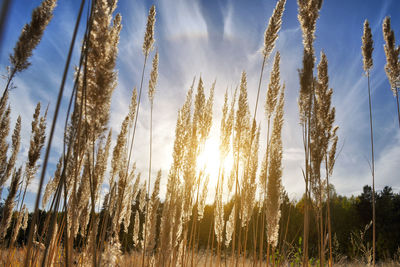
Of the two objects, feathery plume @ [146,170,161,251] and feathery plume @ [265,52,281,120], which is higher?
feathery plume @ [265,52,281,120]

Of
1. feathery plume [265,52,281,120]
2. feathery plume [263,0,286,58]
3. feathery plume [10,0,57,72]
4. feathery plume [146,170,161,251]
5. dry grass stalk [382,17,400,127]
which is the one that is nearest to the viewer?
feathery plume [10,0,57,72]

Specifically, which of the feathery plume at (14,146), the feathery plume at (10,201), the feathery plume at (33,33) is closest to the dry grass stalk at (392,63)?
the feathery plume at (33,33)

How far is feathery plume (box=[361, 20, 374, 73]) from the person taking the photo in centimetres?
349

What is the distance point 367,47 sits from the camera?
11.5 feet

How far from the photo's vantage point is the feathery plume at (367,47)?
3.49m

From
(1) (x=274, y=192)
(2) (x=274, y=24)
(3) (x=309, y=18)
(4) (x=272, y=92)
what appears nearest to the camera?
(3) (x=309, y=18)

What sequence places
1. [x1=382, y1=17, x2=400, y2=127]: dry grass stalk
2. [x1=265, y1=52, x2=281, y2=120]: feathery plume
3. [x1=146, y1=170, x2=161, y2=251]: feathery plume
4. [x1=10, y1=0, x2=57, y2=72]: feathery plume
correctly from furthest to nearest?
[x1=382, y1=17, x2=400, y2=127]: dry grass stalk → [x1=265, y1=52, x2=281, y2=120]: feathery plume → [x1=146, y1=170, x2=161, y2=251]: feathery plume → [x1=10, y1=0, x2=57, y2=72]: feathery plume

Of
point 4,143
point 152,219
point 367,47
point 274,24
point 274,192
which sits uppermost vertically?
point 367,47

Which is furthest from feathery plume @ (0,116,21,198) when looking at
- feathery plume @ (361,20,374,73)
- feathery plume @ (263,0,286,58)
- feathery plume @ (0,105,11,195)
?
feathery plume @ (361,20,374,73)

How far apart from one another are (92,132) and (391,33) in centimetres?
404

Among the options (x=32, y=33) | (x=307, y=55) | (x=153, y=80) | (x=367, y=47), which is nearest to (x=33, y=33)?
(x=32, y=33)

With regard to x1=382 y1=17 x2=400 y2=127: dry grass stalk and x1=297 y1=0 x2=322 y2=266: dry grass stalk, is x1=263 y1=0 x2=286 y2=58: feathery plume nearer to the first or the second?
x1=297 y1=0 x2=322 y2=266: dry grass stalk

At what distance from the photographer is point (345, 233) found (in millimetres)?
14766

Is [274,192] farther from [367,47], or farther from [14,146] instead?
[14,146]
